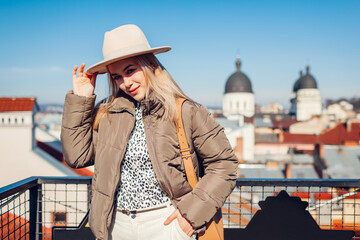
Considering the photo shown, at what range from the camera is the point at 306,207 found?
3150 millimetres

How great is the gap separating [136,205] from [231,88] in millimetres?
79627

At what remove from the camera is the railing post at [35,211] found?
9.93ft

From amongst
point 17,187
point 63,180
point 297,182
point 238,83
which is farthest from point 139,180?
point 238,83

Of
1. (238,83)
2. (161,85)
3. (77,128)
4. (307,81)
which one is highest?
(307,81)

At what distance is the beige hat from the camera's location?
1.83m

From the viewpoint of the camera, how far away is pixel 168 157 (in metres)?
1.84

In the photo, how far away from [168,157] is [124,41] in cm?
67

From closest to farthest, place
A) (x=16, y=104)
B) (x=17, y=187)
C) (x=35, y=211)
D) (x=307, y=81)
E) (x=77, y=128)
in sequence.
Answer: (x=77, y=128), (x=17, y=187), (x=35, y=211), (x=16, y=104), (x=307, y=81)

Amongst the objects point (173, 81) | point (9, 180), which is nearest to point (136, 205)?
point (173, 81)

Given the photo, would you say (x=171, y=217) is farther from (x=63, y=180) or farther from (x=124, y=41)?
(x=63, y=180)

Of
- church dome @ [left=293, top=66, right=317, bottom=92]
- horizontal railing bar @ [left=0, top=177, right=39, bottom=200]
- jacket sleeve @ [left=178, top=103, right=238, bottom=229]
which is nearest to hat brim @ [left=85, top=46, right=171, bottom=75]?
jacket sleeve @ [left=178, top=103, right=238, bottom=229]

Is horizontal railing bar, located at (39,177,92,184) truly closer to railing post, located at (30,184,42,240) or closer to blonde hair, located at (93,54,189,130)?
railing post, located at (30,184,42,240)

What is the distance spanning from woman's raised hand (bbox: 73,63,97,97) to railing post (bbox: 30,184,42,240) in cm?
142

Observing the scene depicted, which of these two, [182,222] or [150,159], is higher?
[150,159]
